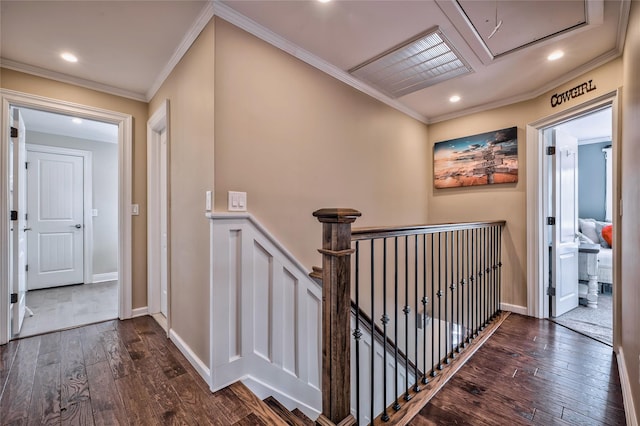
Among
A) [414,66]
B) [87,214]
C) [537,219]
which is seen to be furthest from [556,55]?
[87,214]

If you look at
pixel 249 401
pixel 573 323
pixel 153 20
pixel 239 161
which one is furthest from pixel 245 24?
pixel 573 323

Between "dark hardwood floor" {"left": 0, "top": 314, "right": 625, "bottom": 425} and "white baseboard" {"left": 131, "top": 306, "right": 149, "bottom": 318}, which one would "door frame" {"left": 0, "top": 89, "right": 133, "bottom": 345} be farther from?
"dark hardwood floor" {"left": 0, "top": 314, "right": 625, "bottom": 425}

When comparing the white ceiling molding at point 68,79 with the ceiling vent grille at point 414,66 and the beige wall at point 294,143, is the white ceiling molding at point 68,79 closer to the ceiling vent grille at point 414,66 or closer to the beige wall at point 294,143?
the beige wall at point 294,143

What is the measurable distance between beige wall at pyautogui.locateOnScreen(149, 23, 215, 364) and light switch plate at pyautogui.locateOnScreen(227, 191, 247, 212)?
151mm

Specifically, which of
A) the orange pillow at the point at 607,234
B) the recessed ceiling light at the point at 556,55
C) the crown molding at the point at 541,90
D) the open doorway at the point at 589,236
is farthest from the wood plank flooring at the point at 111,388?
the orange pillow at the point at 607,234

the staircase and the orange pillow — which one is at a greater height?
the orange pillow

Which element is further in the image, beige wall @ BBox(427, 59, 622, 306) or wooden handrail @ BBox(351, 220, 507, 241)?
beige wall @ BBox(427, 59, 622, 306)

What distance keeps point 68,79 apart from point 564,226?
17.3ft

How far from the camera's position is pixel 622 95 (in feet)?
6.84

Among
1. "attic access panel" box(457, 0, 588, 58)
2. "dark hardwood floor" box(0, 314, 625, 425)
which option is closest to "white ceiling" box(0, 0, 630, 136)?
"attic access panel" box(457, 0, 588, 58)

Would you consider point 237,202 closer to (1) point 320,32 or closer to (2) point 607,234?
(1) point 320,32

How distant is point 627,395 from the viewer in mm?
1529

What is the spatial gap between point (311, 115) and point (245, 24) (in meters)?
0.78

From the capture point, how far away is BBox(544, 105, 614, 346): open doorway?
2861mm
